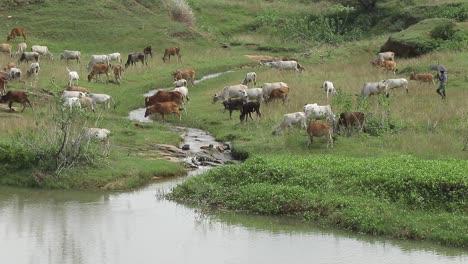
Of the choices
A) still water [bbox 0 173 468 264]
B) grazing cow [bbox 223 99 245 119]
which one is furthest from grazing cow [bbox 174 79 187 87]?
still water [bbox 0 173 468 264]

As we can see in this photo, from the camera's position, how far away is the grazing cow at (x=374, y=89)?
33844 millimetres

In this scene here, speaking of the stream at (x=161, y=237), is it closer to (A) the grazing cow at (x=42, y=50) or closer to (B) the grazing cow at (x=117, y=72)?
(B) the grazing cow at (x=117, y=72)

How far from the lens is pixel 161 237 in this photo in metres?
19.1

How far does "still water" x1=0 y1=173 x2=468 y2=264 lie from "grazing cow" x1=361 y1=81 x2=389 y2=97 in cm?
1364

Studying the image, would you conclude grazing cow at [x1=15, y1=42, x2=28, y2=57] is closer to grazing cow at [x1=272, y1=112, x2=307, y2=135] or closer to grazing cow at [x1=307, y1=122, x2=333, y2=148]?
grazing cow at [x1=272, y1=112, x2=307, y2=135]

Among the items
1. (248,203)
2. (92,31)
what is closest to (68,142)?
(248,203)

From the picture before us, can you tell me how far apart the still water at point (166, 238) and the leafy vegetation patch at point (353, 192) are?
1.43 feet

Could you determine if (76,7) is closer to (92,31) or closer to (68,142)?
(92,31)

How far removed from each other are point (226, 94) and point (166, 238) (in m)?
16.3

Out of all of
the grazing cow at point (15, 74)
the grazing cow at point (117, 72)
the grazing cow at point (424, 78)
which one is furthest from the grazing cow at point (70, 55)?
the grazing cow at point (424, 78)

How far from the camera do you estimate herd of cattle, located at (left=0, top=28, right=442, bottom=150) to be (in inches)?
1100

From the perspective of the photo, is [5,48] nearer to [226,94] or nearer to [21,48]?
[21,48]

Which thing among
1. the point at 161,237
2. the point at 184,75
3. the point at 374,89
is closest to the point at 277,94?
the point at 374,89

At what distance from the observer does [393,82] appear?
3491 cm
